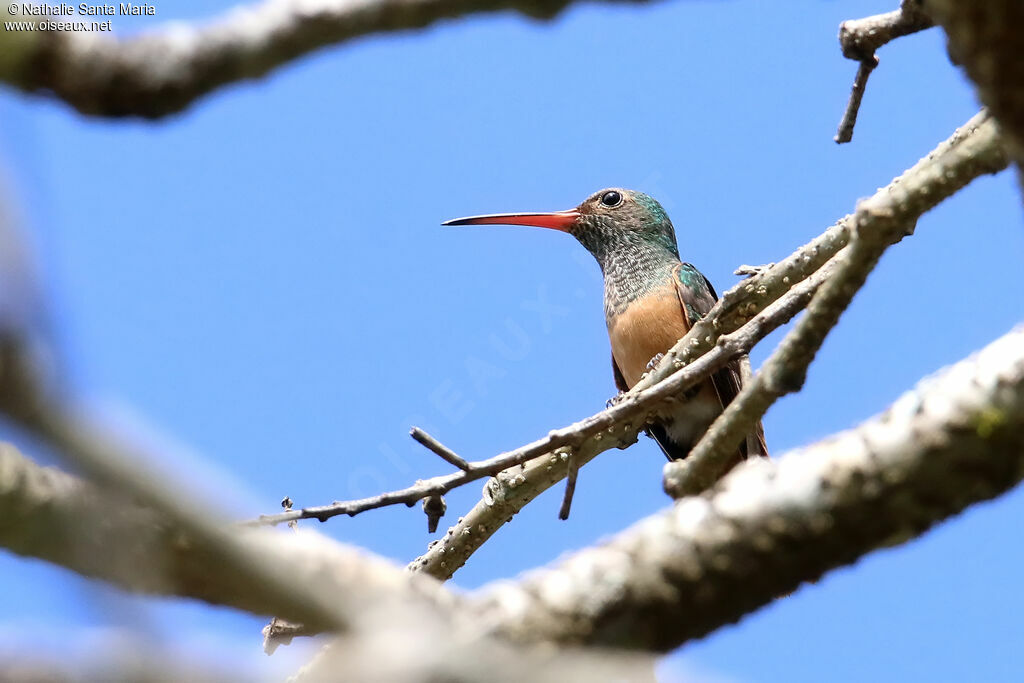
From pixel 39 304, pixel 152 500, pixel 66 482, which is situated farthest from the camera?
pixel 66 482

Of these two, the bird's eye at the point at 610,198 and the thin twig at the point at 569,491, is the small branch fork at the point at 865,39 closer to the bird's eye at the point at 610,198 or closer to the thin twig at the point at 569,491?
the thin twig at the point at 569,491

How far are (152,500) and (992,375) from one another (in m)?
1.67

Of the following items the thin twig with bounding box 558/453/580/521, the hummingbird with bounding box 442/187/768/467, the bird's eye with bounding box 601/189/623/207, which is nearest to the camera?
the thin twig with bounding box 558/453/580/521

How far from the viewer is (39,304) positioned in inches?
Answer: 41.2

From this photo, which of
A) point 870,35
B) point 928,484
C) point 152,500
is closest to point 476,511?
point 870,35

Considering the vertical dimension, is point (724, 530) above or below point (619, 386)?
below

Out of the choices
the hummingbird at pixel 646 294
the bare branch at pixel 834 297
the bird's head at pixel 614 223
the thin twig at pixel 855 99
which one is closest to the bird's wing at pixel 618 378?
the hummingbird at pixel 646 294

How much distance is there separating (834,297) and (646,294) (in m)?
5.79

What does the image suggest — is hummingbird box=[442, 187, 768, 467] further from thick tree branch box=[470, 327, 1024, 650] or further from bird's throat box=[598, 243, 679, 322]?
thick tree branch box=[470, 327, 1024, 650]

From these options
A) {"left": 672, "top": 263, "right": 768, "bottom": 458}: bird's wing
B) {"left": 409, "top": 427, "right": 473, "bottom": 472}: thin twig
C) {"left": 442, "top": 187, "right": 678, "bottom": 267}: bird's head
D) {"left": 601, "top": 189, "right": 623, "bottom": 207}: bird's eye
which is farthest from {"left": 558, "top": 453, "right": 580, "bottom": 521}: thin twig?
{"left": 601, "top": 189, "right": 623, "bottom": 207}: bird's eye

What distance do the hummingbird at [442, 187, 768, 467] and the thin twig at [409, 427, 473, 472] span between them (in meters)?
3.04

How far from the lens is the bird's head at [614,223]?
384 inches

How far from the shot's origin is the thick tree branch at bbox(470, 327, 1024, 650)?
2.00m

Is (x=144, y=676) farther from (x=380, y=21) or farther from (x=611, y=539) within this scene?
(x=380, y=21)
